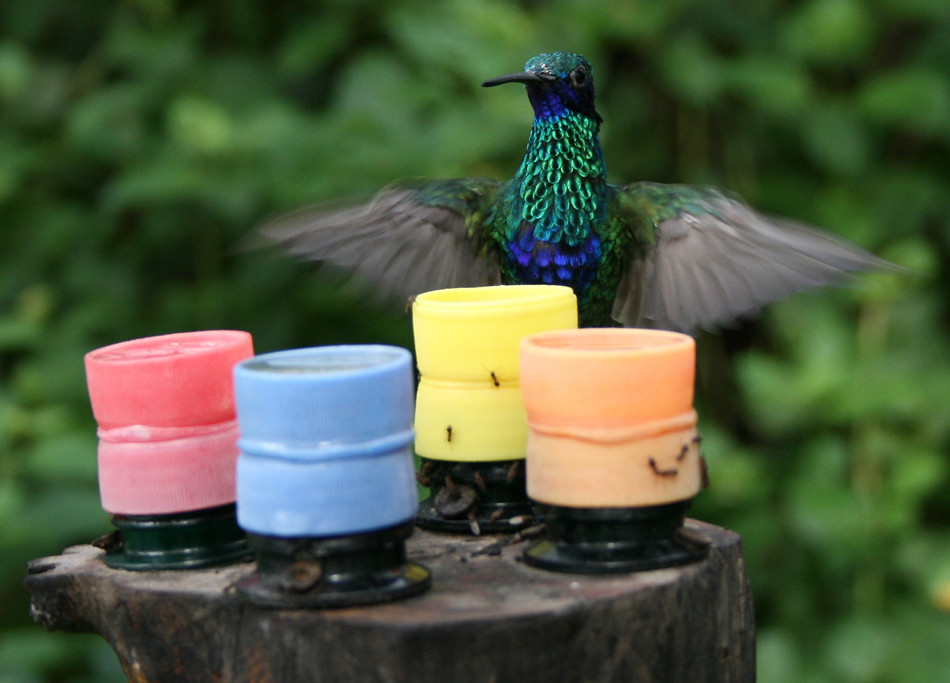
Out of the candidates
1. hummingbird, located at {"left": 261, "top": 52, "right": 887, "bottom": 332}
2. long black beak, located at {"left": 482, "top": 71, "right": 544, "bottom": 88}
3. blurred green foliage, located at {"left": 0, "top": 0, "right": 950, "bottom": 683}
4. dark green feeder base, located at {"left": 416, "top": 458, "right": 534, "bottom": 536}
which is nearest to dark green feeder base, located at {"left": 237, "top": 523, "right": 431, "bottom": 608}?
dark green feeder base, located at {"left": 416, "top": 458, "right": 534, "bottom": 536}

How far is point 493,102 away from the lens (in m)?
3.61

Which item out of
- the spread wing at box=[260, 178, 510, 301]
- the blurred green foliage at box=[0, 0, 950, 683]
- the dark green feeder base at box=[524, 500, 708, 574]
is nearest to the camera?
the dark green feeder base at box=[524, 500, 708, 574]

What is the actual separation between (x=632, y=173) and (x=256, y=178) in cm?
143

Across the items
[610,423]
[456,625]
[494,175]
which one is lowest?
[456,625]

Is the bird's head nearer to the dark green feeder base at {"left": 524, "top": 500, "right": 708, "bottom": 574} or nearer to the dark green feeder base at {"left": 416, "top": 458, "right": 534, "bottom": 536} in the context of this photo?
the dark green feeder base at {"left": 416, "top": 458, "right": 534, "bottom": 536}

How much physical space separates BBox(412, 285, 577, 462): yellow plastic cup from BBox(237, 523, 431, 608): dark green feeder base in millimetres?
292

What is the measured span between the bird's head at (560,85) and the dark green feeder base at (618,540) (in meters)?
1.13

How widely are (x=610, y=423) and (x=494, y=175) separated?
6.88 feet

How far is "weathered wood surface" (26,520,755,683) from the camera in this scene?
1.52 metres

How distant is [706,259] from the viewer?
2.49m

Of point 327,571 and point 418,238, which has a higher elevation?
point 418,238

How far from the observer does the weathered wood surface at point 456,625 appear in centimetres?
152

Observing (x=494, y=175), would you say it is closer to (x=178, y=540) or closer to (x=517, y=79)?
(x=517, y=79)

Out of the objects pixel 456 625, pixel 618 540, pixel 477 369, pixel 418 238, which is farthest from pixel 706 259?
pixel 456 625
